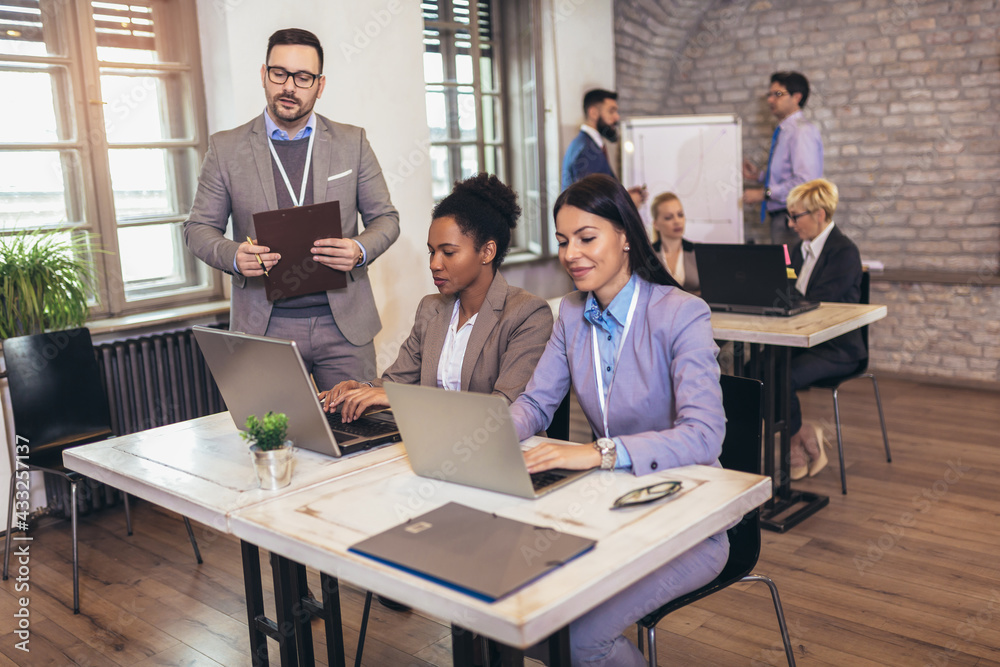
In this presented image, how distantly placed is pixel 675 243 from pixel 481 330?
93.8 inches

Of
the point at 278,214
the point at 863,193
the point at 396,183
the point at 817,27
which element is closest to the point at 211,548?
the point at 278,214

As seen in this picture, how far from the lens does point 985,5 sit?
5.27 meters

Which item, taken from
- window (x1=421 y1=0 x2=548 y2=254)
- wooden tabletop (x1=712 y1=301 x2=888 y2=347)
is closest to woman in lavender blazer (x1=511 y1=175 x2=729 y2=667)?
wooden tabletop (x1=712 y1=301 x2=888 y2=347)

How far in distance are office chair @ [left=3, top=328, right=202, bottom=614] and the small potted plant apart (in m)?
1.68

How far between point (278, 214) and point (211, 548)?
156 cm

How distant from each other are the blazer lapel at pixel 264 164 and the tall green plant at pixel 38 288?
113 centimetres

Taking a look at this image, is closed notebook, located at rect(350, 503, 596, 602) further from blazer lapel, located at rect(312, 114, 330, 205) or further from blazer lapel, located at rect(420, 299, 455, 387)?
blazer lapel, located at rect(312, 114, 330, 205)

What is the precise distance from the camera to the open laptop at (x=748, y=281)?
3254mm

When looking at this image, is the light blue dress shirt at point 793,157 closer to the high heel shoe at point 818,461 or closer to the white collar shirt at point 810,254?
the white collar shirt at point 810,254

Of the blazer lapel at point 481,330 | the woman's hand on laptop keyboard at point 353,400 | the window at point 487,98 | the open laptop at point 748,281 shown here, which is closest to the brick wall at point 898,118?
the window at point 487,98

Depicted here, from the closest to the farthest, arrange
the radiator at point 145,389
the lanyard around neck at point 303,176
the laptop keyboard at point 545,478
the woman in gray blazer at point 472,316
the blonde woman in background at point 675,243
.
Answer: the laptop keyboard at point 545,478, the woman in gray blazer at point 472,316, the lanyard around neck at point 303,176, the radiator at point 145,389, the blonde woman in background at point 675,243

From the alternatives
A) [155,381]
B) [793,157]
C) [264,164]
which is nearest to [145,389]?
[155,381]

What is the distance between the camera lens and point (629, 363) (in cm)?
184

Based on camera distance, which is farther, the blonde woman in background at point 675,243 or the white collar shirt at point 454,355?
the blonde woman in background at point 675,243
